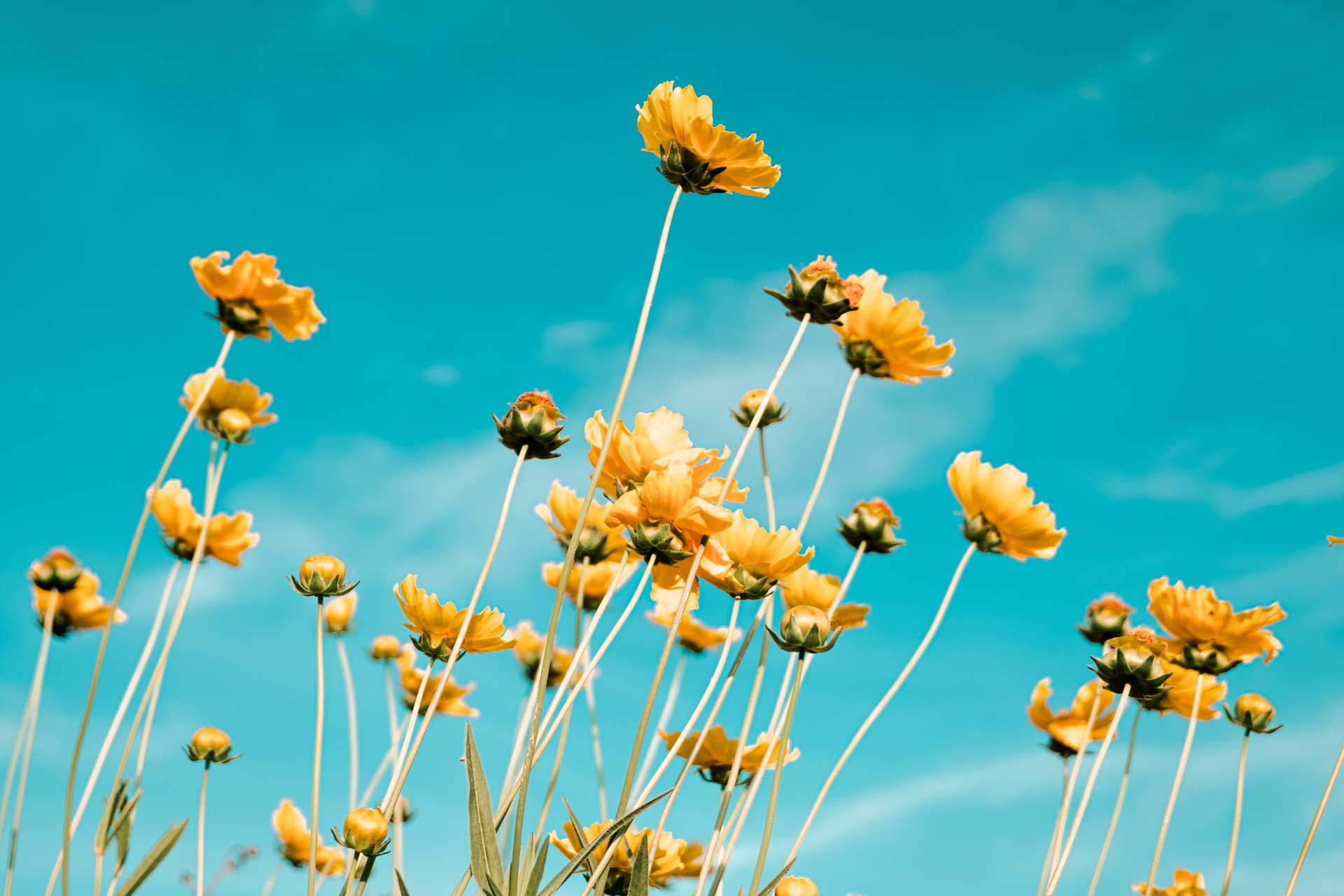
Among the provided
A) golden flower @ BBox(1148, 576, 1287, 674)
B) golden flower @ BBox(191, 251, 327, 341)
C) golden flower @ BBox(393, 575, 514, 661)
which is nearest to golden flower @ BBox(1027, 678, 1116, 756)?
golden flower @ BBox(1148, 576, 1287, 674)

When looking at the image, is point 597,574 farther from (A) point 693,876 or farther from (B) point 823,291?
(B) point 823,291

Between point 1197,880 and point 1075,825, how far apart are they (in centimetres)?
119

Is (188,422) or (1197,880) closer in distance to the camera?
(188,422)

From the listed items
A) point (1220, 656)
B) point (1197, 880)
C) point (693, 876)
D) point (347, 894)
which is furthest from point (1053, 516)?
point (347, 894)

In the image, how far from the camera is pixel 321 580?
2.07 m

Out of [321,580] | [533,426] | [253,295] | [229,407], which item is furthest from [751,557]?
[229,407]

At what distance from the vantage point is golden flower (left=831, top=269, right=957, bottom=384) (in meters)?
2.30

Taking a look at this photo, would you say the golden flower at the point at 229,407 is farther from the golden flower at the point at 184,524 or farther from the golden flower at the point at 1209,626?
the golden flower at the point at 1209,626

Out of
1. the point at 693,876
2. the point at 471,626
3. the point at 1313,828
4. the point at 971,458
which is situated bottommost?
Answer: the point at 693,876

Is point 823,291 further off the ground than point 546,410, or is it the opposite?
point 823,291

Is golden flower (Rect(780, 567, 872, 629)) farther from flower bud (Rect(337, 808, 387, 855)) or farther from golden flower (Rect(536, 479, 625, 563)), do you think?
flower bud (Rect(337, 808, 387, 855))

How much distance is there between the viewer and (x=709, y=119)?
5.96 ft

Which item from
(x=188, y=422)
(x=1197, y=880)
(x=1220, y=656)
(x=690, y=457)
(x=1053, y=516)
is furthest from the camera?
(x=1197, y=880)

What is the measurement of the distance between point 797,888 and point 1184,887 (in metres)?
1.61
